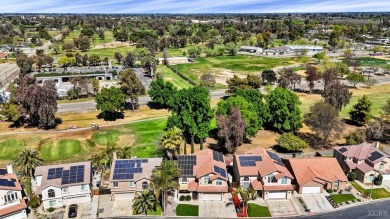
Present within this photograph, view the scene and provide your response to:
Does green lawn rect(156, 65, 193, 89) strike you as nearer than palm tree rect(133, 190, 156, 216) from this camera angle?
No

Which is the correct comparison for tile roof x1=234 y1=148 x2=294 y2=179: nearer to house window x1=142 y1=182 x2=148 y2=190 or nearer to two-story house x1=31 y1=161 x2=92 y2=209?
house window x1=142 y1=182 x2=148 y2=190

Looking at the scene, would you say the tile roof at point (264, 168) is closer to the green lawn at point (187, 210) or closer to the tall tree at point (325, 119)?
the green lawn at point (187, 210)

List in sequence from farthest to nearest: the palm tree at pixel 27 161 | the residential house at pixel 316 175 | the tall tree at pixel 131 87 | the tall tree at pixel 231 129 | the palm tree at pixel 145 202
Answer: the tall tree at pixel 131 87
the tall tree at pixel 231 129
the palm tree at pixel 27 161
the residential house at pixel 316 175
the palm tree at pixel 145 202

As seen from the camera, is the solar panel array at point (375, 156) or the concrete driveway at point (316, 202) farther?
the solar panel array at point (375, 156)

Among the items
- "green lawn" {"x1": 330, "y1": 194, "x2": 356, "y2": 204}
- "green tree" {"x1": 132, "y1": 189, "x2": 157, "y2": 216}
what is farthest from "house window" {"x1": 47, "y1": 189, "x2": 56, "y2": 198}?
"green lawn" {"x1": 330, "y1": 194, "x2": 356, "y2": 204}

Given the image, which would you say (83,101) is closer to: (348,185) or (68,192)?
(68,192)

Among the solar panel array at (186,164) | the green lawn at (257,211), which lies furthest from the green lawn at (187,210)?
the green lawn at (257,211)
